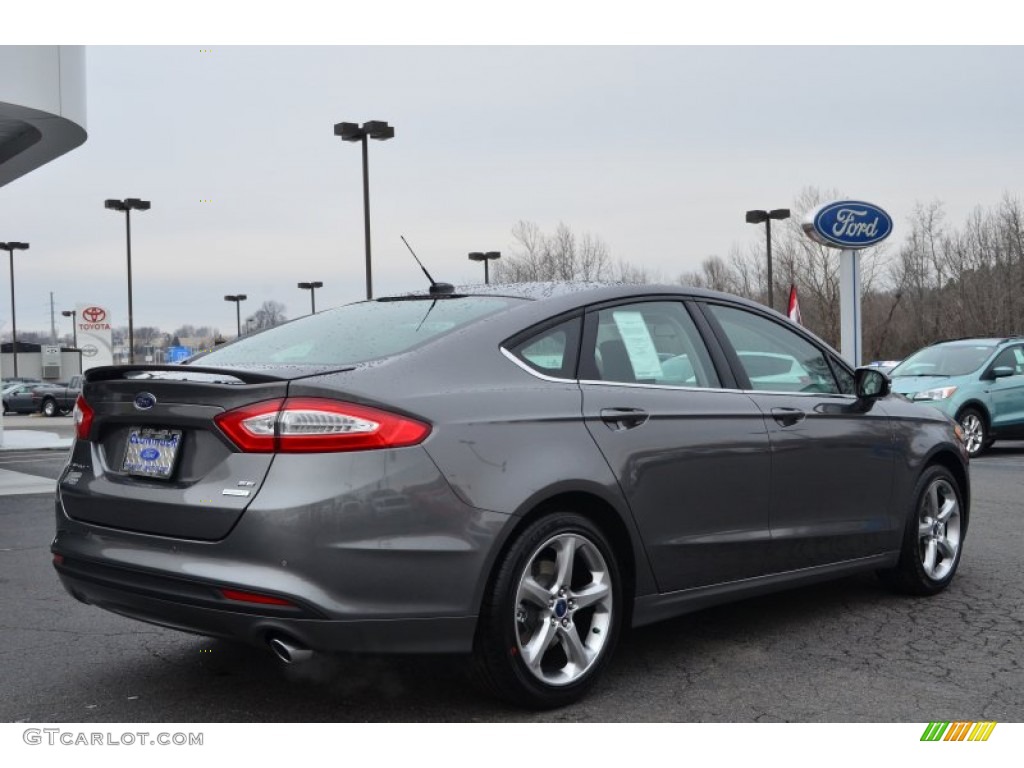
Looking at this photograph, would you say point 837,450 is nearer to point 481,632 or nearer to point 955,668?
point 955,668

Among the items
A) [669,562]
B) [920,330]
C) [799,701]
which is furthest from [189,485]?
[920,330]

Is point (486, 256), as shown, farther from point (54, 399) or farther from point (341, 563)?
point (341, 563)

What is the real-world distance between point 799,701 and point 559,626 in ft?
3.10

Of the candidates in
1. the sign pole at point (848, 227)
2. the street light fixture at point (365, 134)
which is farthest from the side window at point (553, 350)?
the street light fixture at point (365, 134)

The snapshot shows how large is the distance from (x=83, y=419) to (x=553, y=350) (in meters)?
1.80

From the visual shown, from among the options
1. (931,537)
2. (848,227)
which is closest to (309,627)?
(931,537)

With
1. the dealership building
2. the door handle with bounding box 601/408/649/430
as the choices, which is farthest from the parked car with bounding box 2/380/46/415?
the door handle with bounding box 601/408/649/430

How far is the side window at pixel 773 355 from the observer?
522 cm

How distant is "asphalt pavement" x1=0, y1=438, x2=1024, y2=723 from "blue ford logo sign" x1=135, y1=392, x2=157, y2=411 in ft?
3.63

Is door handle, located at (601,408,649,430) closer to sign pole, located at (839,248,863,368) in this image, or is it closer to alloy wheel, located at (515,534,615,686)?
alloy wheel, located at (515,534,615,686)

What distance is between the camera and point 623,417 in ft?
14.5

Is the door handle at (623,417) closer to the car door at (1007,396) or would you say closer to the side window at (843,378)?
the side window at (843,378)

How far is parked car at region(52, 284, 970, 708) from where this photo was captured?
143 inches

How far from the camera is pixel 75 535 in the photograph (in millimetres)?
4215
